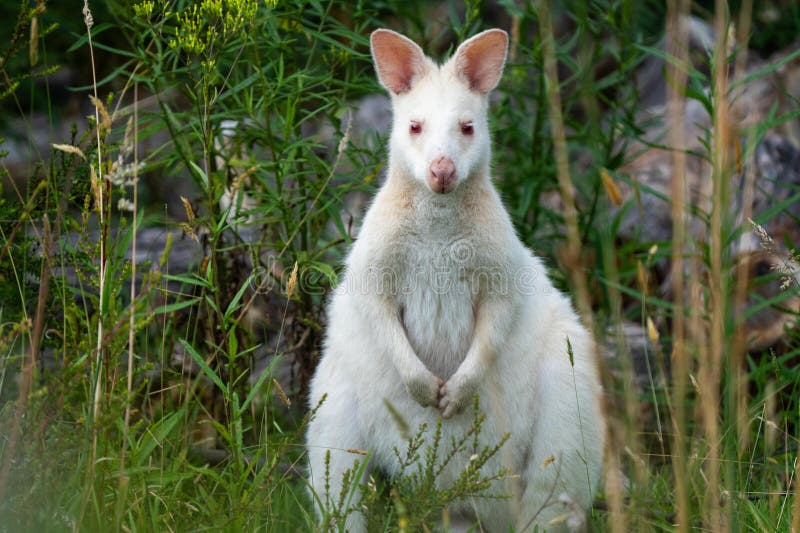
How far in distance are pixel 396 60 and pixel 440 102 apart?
0.30 meters

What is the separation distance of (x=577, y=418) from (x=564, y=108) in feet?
9.46

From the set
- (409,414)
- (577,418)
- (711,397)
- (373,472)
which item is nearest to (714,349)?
(711,397)

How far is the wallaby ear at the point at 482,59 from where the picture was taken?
159 inches

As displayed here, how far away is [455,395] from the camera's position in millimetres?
3914

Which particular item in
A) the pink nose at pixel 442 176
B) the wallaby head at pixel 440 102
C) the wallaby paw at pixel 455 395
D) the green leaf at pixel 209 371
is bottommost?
the wallaby paw at pixel 455 395

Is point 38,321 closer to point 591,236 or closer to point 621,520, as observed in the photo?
point 621,520

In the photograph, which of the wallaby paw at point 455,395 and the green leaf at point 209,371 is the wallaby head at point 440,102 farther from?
the green leaf at point 209,371

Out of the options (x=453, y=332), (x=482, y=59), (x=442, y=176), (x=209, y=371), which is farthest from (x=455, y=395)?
(x=482, y=59)

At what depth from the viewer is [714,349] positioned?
9.05 ft

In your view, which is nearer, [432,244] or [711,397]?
[711,397]

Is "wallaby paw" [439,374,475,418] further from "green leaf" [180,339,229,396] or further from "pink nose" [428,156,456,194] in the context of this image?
"green leaf" [180,339,229,396]

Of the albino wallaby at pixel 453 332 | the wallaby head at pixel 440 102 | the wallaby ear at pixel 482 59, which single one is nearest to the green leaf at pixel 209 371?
the albino wallaby at pixel 453 332

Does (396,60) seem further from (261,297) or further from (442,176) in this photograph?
(261,297)

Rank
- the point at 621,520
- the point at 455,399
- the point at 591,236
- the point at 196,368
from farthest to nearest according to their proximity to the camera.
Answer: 1. the point at 591,236
2. the point at 196,368
3. the point at 455,399
4. the point at 621,520
